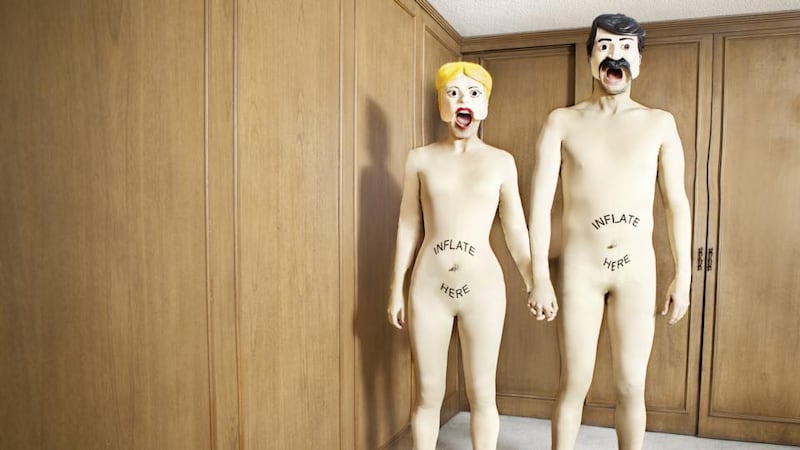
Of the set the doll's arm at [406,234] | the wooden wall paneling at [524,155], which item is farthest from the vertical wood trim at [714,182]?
the doll's arm at [406,234]

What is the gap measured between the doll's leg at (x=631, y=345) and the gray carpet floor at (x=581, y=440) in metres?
0.73

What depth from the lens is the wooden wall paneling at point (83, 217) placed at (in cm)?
129

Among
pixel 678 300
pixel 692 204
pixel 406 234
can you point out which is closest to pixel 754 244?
pixel 692 204

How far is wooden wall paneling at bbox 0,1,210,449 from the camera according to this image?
1.29m

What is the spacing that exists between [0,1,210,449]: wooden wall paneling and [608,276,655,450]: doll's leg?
1.56 metres

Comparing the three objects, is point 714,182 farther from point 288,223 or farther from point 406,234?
point 288,223

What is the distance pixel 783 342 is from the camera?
2.91m

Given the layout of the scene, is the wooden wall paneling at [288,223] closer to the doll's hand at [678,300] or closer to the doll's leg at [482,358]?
the doll's leg at [482,358]

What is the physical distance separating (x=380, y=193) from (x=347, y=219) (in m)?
0.31

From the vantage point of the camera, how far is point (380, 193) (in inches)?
93.1

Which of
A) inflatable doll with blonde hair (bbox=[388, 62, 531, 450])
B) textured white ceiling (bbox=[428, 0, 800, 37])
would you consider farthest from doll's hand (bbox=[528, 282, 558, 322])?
textured white ceiling (bbox=[428, 0, 800, 37])

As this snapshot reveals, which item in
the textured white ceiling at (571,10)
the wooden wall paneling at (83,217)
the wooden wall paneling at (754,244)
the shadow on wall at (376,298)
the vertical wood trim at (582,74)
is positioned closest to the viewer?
the wooden wall paneling at (83,217)

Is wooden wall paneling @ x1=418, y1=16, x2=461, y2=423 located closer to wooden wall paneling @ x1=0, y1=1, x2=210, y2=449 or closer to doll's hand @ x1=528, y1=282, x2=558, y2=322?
doll's hand @ x1=528, y1=282, x2=558, y2=322

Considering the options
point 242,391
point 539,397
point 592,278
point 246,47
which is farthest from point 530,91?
point 242,391
